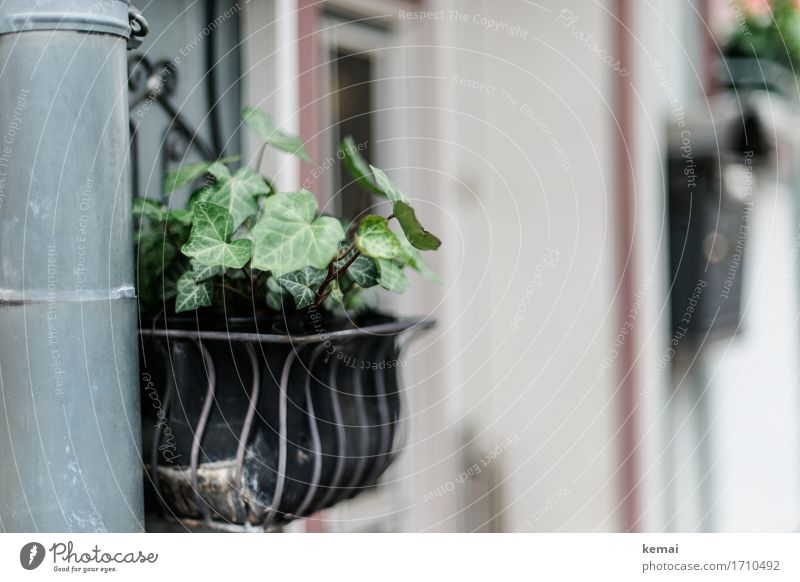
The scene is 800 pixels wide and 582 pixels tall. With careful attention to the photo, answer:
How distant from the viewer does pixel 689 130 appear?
192cm

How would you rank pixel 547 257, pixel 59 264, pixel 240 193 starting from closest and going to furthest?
pixel 59 264
pixel 240 193
pixel 547 257

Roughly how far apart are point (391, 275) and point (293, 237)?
8 cm

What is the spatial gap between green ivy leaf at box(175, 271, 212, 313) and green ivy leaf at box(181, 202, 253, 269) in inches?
1.6

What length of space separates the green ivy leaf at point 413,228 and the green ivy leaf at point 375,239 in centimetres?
1

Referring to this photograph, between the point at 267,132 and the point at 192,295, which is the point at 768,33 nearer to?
the point at 267,132

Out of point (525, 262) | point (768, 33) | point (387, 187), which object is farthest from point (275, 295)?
point (768, 33)

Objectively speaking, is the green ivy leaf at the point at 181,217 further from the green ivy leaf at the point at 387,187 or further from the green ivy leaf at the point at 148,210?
the green ivy leaf at the point at 387,187

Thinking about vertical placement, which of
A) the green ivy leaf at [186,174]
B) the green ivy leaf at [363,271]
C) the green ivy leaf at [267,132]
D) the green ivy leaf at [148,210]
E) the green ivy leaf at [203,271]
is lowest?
the green ivy leaf at [363,271]

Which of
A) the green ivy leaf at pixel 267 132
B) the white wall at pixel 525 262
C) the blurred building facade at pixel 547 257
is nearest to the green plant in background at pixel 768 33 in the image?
the blurred building facade at pixel 547 257

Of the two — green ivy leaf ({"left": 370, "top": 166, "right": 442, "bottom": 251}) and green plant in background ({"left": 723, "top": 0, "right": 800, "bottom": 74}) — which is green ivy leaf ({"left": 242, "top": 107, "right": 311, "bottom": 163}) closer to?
green ivy leaf ({"left": 370, "top": 166, "right": 442, "bottom": 251})

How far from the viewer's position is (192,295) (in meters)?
0.60

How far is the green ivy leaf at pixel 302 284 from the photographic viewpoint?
58cm
